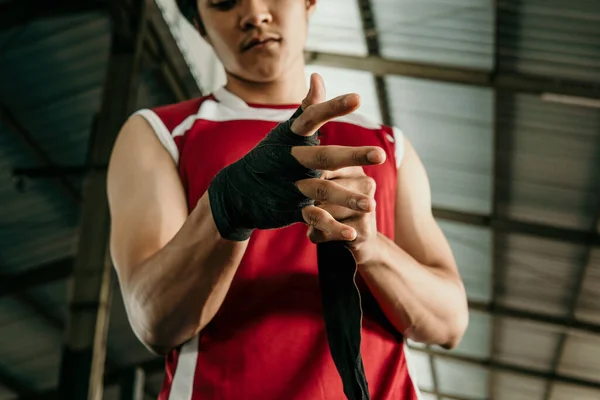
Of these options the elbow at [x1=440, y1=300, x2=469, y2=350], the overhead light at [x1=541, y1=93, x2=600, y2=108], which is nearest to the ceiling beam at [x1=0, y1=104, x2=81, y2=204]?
the overhead light at [x1=541, y1=93, x2=600, y2=108]

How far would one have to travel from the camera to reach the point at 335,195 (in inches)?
47.0

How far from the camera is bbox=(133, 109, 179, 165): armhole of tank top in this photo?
5.36 ft

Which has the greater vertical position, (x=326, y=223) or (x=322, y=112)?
(x=322, y=112)

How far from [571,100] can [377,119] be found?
2.16 meters

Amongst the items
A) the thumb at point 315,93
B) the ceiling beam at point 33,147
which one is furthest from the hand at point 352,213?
the ceiling beam at point 33,147

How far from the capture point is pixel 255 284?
1510 mm

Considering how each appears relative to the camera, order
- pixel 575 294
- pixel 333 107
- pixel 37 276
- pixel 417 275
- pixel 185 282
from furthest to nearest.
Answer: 1. pixel 575 294
2. pixel 37 276
3. pixel 417 275
4. pixel 185 282
5. pixel 333 107

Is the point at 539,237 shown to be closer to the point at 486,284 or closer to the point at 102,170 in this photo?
the point at 486,284

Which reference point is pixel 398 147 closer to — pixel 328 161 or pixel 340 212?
pixel 340 212

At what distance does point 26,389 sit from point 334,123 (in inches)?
504

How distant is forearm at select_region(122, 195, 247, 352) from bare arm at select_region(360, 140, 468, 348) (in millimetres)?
242

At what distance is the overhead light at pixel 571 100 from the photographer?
8789mm

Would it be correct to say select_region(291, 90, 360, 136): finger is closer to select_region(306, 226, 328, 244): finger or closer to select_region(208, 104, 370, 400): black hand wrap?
select_region(208, 104, 370, 400): black hand wrap

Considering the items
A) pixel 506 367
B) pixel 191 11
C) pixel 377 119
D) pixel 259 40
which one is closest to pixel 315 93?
pixel 259 40
